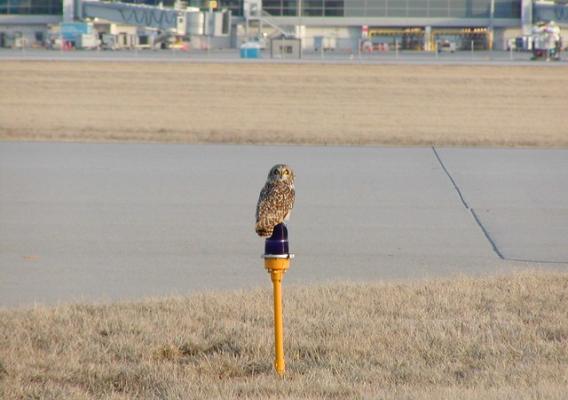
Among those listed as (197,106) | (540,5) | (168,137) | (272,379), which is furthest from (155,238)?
(540,5)

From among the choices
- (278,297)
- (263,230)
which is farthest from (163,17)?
(263,230)

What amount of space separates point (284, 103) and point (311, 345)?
2482cm

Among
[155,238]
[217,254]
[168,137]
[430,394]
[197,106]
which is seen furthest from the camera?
[197,106]

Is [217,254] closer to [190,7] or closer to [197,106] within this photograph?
[197,106]

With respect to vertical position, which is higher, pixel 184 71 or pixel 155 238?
pixel 184 71

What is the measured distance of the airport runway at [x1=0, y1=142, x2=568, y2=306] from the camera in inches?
381

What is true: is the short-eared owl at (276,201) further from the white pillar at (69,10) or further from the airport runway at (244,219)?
the white pillar at (69,10)

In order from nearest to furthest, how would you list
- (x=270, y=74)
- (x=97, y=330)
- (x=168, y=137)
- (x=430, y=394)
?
(x=430, y=394)
(x=97, y=330)
(x=168, y=137)
(x=270, y=74)

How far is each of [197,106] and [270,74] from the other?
762 cm

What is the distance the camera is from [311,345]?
6.94 metres

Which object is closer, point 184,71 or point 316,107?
point 316,107

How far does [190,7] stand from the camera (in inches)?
3191

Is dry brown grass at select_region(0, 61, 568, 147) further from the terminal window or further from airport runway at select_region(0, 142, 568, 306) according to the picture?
the terminal window

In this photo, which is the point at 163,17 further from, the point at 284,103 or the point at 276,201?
the point at 276,201
